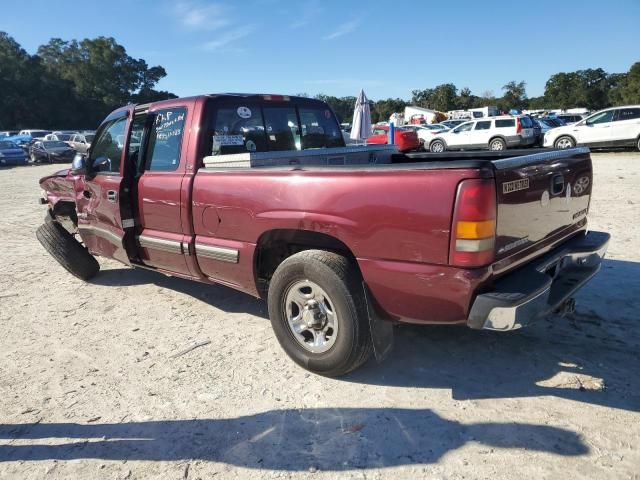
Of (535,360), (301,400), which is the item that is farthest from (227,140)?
(535,360)

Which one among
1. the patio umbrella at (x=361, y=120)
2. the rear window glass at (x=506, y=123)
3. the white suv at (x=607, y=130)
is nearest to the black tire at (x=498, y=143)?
the rear window glass at (x=506, y=123)

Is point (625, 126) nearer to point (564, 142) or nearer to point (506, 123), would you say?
point (564, 142)

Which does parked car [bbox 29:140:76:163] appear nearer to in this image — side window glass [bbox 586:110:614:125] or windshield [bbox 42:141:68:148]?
windshield [bbox 42:141:68:148]

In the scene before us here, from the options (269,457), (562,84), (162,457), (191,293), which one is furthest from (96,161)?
(562,84)

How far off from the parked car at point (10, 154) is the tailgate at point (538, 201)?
96.8 feet

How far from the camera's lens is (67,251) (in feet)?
17.7

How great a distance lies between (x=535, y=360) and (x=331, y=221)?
1.76 meters

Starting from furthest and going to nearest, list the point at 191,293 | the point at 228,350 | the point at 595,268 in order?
1. the point at 191,293
2. the point at 228,350
3. the point at 595,268

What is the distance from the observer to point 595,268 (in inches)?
133

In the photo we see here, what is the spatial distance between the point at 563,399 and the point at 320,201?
1.89 meters

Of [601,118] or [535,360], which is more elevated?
[601,118]

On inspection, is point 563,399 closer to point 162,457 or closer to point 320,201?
point 320,201

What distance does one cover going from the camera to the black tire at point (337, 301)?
290cm

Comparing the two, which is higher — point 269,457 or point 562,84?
point 562,84
